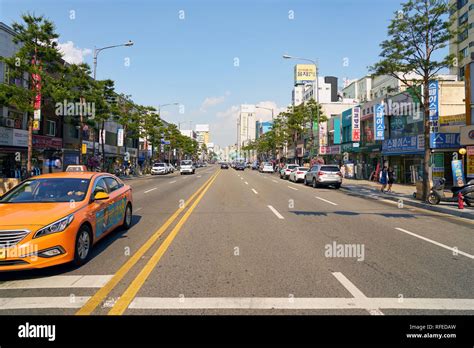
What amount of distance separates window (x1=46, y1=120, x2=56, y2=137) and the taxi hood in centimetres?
2956

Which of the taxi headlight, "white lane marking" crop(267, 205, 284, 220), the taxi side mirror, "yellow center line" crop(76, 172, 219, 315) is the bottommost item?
"yellow center line" crop(76, 172, 219, 315)

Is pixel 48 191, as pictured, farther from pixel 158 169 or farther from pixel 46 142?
pixel 158 169

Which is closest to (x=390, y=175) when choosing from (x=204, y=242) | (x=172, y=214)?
(x=172, y=214)

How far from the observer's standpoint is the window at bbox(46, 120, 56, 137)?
103 ft

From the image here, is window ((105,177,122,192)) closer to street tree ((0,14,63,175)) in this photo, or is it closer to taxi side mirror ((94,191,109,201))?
taxi side mirror ((94,191,109,201))

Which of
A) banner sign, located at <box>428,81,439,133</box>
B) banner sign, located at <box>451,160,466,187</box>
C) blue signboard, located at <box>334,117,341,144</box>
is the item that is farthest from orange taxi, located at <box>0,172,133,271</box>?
blue signboard, located at <box>334,117,341,144</box>

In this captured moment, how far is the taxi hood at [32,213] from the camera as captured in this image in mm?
4845

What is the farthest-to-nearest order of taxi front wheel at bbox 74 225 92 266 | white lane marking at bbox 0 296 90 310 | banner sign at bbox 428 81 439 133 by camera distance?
banner sign at bbox 428 81 439 133
taxi front wheel at bbox 74 225 92 266
white lane marking at bbox 0 296 90 310

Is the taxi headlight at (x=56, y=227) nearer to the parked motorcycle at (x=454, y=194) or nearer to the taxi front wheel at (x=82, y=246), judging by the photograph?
the taxi front wheel at (x=82, y=246)

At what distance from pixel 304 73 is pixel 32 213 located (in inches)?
4789

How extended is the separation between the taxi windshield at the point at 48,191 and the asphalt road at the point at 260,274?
120 centimetres

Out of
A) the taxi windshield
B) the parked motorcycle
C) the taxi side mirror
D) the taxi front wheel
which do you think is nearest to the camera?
the taxi front wheel
